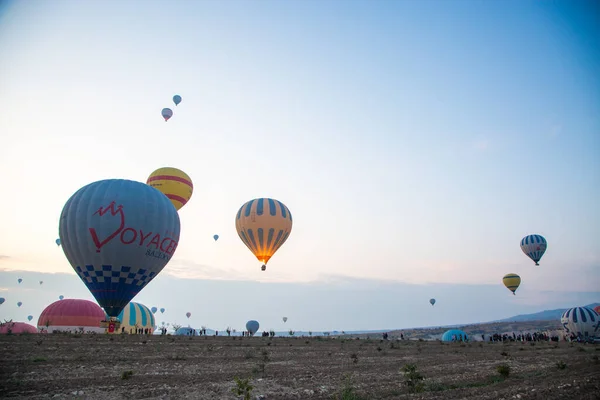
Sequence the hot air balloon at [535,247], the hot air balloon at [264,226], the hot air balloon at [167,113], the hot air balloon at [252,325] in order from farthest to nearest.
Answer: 1. the hot air balloon at [252,325]
2. the hot air balloon at [535,247]
3. the hot air balloon at [167,113]
4. the hot air balloon at [264,226]

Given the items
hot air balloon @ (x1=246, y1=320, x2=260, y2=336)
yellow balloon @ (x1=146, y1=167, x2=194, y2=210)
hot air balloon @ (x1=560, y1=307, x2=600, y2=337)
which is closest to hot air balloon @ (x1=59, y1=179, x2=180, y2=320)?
yellow balloon @ (x1=146, y1=167, x2=194, y2=210)

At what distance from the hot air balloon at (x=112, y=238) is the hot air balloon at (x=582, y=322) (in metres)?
60.4

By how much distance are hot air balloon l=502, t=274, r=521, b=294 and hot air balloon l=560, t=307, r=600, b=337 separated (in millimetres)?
13791

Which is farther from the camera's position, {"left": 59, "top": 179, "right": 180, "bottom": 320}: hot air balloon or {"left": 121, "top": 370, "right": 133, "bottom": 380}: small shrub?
{"left": 59, "top": 179, "right": 180, "bottom": 320}: hot air balloon

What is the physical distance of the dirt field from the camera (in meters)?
12.1

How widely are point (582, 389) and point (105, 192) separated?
26499 millimetres

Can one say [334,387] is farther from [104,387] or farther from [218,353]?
[218,353]

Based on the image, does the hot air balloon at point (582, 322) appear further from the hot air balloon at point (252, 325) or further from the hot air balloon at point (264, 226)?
the hot air balloon at point (252, 325)

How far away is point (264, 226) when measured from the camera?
4325 cm

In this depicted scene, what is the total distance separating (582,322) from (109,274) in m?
63.4

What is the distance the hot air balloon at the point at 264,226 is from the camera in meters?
43.4

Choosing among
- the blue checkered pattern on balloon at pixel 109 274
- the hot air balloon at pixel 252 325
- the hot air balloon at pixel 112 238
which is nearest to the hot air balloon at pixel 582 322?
the hot air balloon at pixel 252 325

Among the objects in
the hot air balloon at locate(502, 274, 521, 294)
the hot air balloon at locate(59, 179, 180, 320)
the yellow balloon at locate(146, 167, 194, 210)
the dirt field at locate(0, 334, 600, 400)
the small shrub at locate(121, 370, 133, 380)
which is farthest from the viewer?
the hot air balloon at locate(502, 274, 521, 294)

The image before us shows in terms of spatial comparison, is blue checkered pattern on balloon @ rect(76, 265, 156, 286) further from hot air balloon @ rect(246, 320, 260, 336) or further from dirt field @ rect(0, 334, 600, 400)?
hot air balloon @ rect(246, 320, 260, 336)
